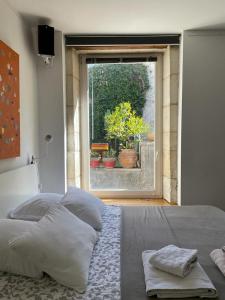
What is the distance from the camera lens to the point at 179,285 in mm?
1227

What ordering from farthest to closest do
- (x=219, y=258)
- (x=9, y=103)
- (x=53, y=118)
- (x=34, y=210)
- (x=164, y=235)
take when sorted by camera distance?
(x=53, y=118) → (x=9, y=103) → (x=34, y=210) → (x=164, y=235) → (x=219, y=258)

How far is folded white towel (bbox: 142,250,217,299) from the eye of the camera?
1191mm

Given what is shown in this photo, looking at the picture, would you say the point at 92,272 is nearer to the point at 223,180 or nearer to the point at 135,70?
the point at 223,180

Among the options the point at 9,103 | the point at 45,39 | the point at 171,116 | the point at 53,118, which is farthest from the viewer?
the point at 171,116

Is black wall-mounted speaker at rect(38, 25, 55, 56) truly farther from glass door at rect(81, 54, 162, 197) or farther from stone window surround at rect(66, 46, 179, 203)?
glass door at rect(81, 54, 162, 197)

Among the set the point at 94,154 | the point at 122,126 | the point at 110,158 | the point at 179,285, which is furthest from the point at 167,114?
the point at 179,285

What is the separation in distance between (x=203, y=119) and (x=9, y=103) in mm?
2081

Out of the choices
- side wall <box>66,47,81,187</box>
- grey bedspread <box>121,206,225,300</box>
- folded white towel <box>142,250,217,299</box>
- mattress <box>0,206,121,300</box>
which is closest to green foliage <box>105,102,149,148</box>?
side wall <box>66,47,81,187</box>

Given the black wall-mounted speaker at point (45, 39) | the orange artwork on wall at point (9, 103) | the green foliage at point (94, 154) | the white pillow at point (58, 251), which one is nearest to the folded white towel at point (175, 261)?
the white pillow at point (58, 251)

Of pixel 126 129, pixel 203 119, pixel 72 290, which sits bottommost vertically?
pixel 72 290

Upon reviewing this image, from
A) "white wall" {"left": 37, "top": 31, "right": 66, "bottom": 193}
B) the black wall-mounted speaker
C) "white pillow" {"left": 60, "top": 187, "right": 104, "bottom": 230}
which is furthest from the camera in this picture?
"white wall" {"left": 37, "top": 31, "right": 66, "bottom": 193}

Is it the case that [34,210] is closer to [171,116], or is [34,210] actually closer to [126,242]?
[126,242]

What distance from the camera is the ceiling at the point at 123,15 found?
102 inches

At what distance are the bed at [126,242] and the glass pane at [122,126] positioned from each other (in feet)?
3.80
